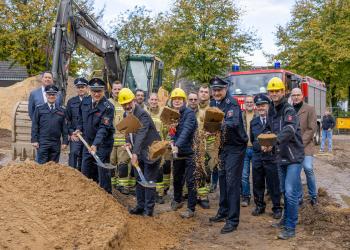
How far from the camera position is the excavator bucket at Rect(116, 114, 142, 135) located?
6.92 metres

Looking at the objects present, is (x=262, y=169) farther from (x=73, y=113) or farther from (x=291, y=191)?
(x=73, y=113)

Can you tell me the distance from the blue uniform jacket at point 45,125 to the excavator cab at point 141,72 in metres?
7.53

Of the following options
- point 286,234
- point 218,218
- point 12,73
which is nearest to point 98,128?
point 218,218

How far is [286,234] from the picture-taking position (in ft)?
20.7

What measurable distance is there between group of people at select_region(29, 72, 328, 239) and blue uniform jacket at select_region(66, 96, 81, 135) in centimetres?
2

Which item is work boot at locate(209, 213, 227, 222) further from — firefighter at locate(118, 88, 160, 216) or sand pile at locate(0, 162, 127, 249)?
sand pile at locate(0, 162, 127, 249)

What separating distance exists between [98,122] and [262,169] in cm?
269

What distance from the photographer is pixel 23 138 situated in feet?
31.1

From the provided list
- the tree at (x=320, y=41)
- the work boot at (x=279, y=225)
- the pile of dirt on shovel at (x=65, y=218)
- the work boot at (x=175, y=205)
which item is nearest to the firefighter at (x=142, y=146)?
the pile of dirt on shovel at (x=65, y=218)

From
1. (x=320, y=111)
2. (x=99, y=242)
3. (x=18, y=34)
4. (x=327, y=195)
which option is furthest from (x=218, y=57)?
(x=99, y=242)

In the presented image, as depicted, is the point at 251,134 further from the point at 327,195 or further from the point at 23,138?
the point at 23,138

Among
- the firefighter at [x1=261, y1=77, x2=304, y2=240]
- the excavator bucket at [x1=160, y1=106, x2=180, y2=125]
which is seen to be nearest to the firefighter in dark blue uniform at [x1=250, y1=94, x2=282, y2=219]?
the firefighter at [x1=261, y1=77, x2=304, y2=240]

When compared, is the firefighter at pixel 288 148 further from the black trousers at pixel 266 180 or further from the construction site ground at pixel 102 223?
the black trousers at pixel 266 180

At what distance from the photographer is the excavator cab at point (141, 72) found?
15.4 meters
